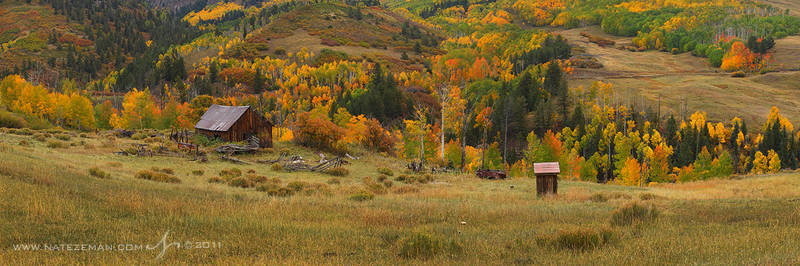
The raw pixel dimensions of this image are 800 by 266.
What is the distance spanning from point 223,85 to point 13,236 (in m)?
171

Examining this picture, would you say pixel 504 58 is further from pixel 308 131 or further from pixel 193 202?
pixel 193 202

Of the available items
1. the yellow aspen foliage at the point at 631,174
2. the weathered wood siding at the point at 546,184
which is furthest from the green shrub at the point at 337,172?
the yellow aspen foliage at the point at 631,174

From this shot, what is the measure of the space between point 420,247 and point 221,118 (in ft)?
157

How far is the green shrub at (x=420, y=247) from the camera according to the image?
879 centimetres

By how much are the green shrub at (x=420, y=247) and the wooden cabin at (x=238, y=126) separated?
43.2 meters

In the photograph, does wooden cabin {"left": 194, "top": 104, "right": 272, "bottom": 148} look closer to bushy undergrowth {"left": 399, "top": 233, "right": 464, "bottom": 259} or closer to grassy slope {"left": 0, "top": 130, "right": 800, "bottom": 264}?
grassy slope {"left": 0, "top": 130, "right": 800, "bottom": 264}

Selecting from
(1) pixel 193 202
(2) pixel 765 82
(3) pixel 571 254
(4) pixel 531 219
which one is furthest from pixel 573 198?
(2) pixel 765 82

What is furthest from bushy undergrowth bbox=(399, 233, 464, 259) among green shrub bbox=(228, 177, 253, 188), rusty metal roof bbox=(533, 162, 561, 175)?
green shrub bbox=(228, 177, 253, 188)

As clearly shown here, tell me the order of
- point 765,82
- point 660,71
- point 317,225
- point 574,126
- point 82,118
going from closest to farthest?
1. point 317,225
2. point 82,118
3. point 574,126
4. point 765,82
5. point 660,71

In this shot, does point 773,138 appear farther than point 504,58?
No

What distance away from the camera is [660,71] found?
586 ft

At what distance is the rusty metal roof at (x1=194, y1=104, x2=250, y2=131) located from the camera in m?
49.2
